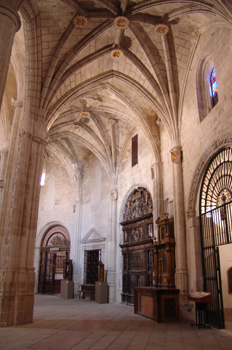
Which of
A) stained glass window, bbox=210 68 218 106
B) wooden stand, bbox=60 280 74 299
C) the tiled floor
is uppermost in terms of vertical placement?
stained glass window, bbox=210 68 218 106

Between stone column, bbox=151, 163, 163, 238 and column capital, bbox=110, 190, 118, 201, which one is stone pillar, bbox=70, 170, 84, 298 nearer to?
column capital, bbox=110, 190, 118, 201

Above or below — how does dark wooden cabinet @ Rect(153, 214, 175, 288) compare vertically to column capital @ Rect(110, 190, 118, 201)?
below

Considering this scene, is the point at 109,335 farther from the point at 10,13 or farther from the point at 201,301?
the point at 10,13

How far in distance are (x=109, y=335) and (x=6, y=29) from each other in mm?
7067

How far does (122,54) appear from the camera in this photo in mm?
12406

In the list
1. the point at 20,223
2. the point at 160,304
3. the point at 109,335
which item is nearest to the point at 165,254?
the point at 160,304

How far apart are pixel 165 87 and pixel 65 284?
12.3 m

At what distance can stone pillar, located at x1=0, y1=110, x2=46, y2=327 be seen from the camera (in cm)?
887

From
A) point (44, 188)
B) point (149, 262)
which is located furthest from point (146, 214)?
point (44, 188)

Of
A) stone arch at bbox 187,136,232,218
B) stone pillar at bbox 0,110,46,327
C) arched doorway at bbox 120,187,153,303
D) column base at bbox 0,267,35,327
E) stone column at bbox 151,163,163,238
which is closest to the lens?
column base at bbox 0,267,35,327

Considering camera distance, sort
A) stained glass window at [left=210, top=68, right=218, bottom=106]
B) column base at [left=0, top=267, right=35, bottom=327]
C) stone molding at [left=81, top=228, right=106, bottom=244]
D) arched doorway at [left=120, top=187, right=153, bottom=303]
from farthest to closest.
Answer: stone molding at [left=81, top=228, right=106, bottom=244]
arched doorway at [left=120, top=187, right=153, bottom=303]
stained glass window at [left=210, top=68, right=218, bottom=106]
column base at [left=0, top=267, right=35, bottom=327]

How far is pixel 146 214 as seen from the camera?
574 inches

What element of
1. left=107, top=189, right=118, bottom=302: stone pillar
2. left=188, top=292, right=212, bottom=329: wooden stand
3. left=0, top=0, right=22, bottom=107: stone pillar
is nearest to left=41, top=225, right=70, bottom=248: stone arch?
left=107, top=189, right=118, bottom=302: stone pillar

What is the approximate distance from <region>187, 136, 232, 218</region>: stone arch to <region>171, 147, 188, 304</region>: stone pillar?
22.3 inches
